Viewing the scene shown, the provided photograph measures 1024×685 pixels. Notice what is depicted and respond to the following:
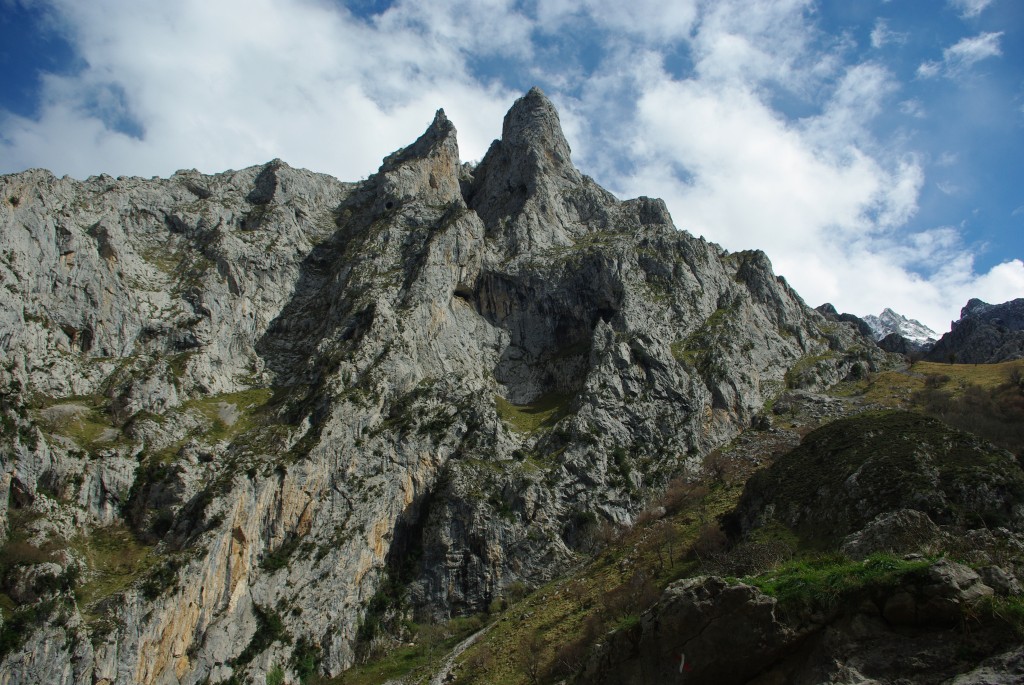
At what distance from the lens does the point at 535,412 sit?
295 feet

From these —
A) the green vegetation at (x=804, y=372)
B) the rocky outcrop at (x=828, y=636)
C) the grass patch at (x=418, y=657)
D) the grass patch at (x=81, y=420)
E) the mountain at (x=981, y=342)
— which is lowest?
the grass patch at (x=418, y=657)

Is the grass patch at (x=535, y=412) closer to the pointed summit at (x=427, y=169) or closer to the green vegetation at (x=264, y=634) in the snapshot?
the green vegetation at (x=264, y=634)

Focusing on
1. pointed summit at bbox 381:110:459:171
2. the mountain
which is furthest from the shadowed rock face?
the mountain

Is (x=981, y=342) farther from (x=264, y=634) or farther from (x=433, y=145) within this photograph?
(x=264, y=634)

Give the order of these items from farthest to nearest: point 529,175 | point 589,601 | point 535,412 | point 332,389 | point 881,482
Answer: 1. point 529,175
2. point 535,412
3. point 332,389
4. point 589,601
5. point 881,482

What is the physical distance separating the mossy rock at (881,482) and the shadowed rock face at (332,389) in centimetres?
2334

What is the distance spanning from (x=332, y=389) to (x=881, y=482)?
2226 inches

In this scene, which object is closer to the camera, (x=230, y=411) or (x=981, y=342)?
(x=230, y=411)

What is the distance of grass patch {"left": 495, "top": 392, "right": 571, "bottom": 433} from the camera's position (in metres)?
84.4

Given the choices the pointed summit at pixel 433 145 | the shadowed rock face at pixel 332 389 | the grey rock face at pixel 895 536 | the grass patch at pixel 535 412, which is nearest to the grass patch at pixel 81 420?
the shadowed rock face at pixel 332 389

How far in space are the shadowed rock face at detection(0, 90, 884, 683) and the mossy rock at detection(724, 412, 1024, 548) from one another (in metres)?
23.3

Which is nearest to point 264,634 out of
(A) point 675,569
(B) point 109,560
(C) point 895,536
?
(B) point 109,560

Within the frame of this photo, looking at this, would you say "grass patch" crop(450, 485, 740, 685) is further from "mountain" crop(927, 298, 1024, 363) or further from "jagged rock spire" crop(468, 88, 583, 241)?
"mountain" crop(927, 298, 1024, 363)

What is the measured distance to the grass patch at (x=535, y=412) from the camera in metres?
84.4
